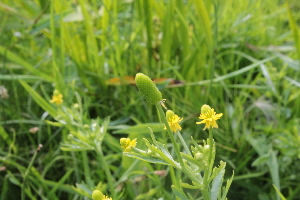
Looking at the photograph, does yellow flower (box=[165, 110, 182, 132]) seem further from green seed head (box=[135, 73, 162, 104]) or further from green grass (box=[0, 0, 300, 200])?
green grass (box=[0, 0, 300, 200])

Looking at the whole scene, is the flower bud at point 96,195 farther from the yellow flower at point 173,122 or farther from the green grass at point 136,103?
the green grass at point 136,103

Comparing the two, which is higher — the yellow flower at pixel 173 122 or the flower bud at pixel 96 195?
the yellow flower at pixel 173 122

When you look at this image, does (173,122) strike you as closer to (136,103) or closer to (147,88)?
(147,88)

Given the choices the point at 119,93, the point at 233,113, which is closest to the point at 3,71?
the point at 119,93

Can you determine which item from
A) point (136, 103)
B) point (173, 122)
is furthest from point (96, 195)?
point (136, 103)

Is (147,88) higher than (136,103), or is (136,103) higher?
(147,88)

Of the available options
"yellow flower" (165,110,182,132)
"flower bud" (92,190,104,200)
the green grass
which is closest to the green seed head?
"yellow flower" (165,110,182,132)

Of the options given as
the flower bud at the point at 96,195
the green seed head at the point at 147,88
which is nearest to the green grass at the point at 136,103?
the flower bud at the point at 96,195
